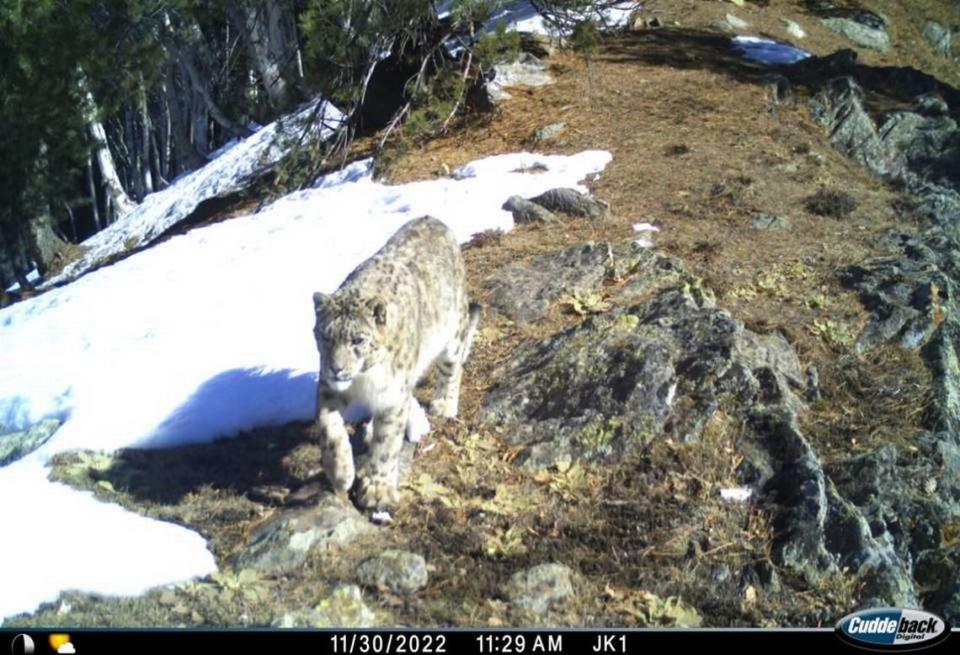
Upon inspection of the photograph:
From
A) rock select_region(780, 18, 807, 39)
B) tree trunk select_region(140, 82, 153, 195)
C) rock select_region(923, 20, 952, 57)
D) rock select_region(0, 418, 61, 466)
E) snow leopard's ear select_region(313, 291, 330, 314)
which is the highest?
snow leopard's ear select_region(313, 291, 330, 314)

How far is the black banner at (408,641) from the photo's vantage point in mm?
5281

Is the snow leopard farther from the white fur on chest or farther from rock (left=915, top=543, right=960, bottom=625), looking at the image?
rock (left=915, top=543, right=960, bottom=625)

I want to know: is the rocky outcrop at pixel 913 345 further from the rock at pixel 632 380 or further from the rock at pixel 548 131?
the rock at pixel 548 131

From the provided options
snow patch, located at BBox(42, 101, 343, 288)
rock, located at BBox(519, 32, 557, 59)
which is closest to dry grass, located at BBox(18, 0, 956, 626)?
rock, located at BBox(519, 32, 557, 59)

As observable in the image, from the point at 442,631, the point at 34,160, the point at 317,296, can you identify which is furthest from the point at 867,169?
the point at 34,160

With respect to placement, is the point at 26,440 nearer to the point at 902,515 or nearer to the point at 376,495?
the point at 376,495

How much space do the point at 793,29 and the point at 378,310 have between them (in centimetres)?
1815

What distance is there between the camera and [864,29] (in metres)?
23.8

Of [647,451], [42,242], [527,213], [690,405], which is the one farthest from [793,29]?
[42,242]

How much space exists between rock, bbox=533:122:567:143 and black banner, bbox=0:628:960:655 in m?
10.5

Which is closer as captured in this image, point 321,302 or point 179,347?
point 321,302

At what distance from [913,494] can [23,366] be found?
880cm

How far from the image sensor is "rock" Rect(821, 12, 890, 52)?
23297 millimetres

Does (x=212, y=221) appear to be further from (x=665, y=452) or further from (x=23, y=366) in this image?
(x=665, y=452)
